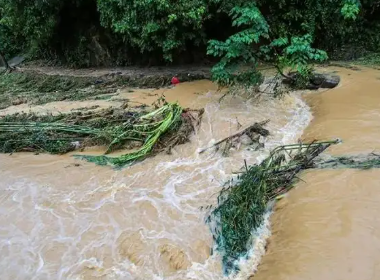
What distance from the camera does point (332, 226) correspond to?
371cm

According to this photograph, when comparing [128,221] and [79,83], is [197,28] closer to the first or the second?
[79,83]

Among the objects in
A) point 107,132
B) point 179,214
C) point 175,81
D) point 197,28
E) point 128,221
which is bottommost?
point 128,221

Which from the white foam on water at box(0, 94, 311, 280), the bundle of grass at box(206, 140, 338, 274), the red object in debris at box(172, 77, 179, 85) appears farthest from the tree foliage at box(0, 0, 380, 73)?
the bundle of grass at box(206, 140, 338, 274)

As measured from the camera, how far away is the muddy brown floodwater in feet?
10.7

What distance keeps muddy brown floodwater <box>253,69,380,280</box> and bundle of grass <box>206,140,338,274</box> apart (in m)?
0.17

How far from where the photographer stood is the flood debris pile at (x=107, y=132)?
6125 millimetres

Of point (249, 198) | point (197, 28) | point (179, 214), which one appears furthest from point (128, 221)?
point (197, 28)

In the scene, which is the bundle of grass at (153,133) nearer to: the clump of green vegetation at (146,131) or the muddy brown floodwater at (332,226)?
the clump of green vegetation at (146,131)

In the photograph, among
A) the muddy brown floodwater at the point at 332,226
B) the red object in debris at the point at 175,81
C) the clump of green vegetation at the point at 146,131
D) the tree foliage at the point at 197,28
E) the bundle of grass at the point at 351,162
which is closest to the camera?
the muddy brown floodwater at the point at 332,226

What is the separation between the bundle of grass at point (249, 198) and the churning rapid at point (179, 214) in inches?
5.1

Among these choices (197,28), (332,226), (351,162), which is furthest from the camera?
(197,28)

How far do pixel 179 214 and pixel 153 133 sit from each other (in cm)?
198

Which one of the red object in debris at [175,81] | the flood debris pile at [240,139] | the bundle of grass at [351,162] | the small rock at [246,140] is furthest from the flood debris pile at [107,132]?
the red object in debris at [175,81]

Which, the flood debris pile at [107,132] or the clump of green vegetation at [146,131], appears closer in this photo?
the clump of green vegetation at [146,131]
